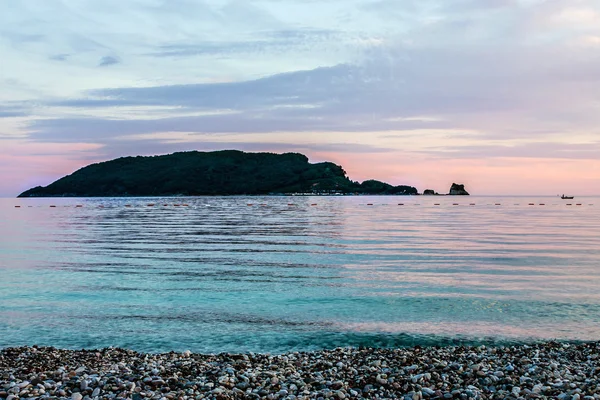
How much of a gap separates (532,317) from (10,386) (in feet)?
54.0

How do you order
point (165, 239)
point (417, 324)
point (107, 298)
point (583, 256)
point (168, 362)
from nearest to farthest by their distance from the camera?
point (168, 362) → point (417, 324) → point (107, 298) → point (583, 256) → point (165, 239)

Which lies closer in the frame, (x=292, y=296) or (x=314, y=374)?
(x=314, y=374)

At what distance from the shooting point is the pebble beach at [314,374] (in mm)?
10617

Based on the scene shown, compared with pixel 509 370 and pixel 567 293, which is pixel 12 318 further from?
pixel 567 293

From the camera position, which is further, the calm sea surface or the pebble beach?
the calm sea surface

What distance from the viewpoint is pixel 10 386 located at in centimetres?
1074

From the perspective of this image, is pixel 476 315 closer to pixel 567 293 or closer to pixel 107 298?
pixel 567 293

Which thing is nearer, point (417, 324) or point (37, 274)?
point (417, 324)

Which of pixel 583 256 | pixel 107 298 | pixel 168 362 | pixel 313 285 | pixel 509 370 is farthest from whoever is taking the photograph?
pixel 583 256

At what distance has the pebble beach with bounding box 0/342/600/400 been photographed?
418 inches

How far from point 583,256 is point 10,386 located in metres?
35.3

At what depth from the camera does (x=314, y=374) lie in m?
12.2

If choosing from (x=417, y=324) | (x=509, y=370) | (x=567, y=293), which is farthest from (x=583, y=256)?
(x=509, y=370)

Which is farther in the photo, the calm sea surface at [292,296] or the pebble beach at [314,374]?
the calm sea surface at [292,296]
